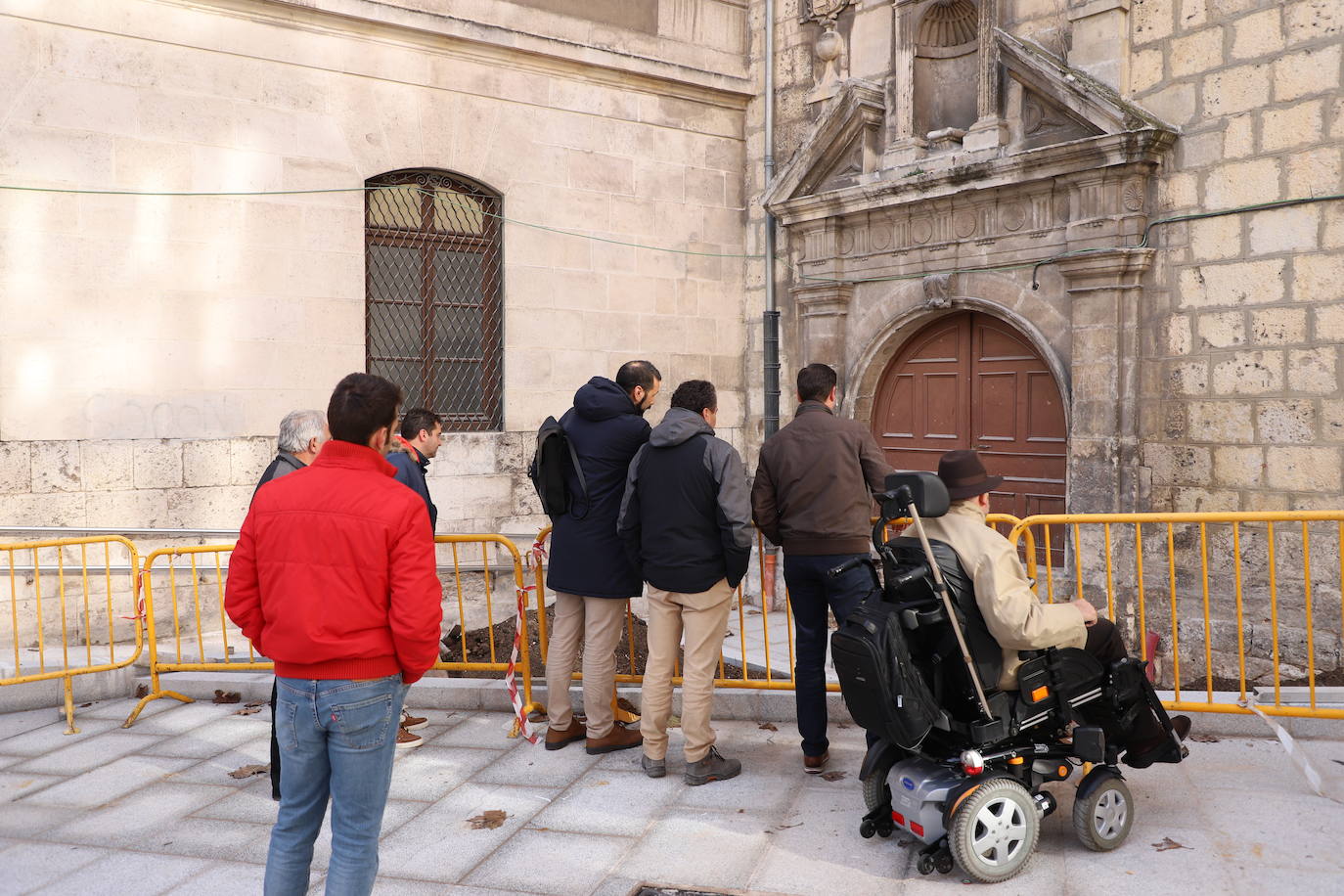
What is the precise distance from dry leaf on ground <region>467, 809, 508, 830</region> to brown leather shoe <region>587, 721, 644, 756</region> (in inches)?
31.4

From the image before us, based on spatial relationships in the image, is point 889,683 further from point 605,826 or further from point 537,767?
point 537,767

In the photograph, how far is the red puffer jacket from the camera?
9.88ft

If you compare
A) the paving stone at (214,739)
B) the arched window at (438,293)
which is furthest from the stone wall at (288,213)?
the paving stone at (214,739)

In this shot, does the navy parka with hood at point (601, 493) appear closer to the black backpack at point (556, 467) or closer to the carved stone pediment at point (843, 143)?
the black backpack at point (556, 467)

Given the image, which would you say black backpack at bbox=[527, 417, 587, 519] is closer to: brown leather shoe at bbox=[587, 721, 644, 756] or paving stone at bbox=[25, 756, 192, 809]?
brown leather shoe at bbox=[587, 721, 644, 756]

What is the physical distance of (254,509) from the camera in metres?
3.20

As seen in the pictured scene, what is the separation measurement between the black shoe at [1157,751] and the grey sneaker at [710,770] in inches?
66.5

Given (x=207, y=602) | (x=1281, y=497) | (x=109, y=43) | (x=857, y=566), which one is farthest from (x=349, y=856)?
(x=109, y=43)

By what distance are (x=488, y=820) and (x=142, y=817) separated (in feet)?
4.97

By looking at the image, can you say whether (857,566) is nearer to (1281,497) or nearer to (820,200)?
(1281,497)

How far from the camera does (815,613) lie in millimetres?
4914

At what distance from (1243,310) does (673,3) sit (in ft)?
19.2

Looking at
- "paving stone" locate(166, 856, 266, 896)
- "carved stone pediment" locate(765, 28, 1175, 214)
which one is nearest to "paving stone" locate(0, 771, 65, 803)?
"paving stone" locate(166, 856, 266, 896)

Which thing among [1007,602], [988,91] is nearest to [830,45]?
[988,91]
